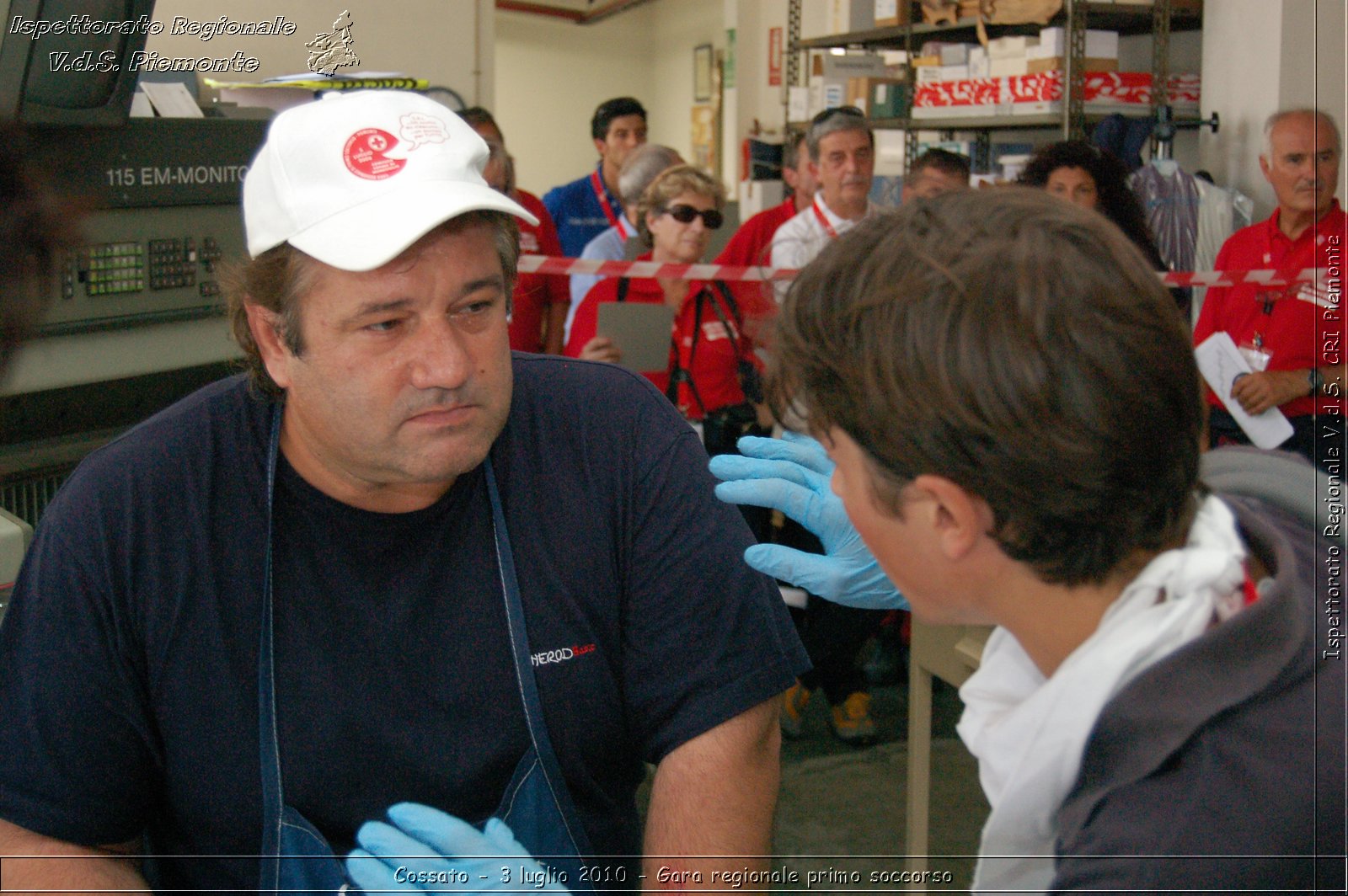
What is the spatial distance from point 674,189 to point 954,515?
2778mm

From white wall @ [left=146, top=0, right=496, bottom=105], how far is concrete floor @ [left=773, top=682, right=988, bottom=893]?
8.82 feet

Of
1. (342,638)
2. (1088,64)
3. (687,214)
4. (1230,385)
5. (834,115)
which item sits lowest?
(342,638)

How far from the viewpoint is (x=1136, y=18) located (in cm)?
454

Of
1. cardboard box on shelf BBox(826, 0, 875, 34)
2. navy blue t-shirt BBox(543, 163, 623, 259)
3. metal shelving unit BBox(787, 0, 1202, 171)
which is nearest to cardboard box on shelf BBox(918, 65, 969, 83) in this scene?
metal shelving unit BBox(787, 0, 1202, 171)

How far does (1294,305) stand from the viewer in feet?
10.9

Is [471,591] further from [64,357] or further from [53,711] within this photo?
[64,357]

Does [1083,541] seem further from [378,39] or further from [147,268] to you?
[378,39]

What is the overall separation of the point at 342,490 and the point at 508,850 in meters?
0.48

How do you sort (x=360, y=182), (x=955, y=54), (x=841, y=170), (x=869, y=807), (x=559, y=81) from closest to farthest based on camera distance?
(x=360, y=182), (x=869, y=807), (x=841, y=170), (x=955, y=54), (x=559, y=81)

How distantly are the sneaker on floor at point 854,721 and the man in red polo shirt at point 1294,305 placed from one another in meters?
1.28

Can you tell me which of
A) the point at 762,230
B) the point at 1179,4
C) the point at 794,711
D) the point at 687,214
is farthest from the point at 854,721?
the point at 1179,4

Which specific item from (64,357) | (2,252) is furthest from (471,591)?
(64,357)

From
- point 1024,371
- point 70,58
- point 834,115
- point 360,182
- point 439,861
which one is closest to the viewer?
point 1024,371

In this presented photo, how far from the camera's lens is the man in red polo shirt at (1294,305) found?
10.5 feet
